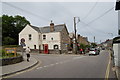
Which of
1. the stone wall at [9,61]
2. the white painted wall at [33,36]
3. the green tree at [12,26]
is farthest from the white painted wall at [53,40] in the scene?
the stone wall at [9,61]

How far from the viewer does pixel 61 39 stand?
42219 millimetres

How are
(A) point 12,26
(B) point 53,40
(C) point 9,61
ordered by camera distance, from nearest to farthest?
1. (C) point 9,61
2. (B) point 53,40
3. (A) point 12,26

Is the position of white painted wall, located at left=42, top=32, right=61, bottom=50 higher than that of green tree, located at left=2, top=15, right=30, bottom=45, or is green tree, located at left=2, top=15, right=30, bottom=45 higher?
green tree, located at left=2, top=15, right=30, bottom=45

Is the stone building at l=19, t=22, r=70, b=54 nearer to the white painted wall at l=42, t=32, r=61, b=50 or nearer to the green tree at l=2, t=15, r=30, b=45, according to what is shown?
the white painted wall at l=42, t=32, r=61, b=50

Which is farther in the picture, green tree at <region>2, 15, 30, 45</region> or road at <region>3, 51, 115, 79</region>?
green tree at <region>2, 15, 30, 45</region>

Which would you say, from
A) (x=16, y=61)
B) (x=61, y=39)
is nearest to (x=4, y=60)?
(x=16, y=61)

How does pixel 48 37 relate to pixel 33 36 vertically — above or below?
below

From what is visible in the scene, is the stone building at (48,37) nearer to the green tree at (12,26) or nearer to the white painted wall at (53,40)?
the white painted wall at (53,40)

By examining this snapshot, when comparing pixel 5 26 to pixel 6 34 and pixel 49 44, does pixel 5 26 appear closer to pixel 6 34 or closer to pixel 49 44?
pixel 6 34

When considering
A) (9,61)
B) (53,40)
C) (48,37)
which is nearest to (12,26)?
(48,37)

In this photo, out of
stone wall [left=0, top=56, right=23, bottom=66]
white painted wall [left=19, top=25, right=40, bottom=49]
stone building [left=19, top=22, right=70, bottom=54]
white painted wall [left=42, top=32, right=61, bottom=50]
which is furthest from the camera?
white painted wall [left=19, top=25, right=40, bottom=49]

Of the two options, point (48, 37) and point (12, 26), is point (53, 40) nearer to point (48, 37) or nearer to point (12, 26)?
point (48, 37)

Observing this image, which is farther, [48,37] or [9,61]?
[48,37]

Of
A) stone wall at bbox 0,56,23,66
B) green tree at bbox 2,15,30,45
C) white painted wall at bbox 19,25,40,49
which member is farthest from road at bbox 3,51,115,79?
green tree at bbox 2,15,30,45
